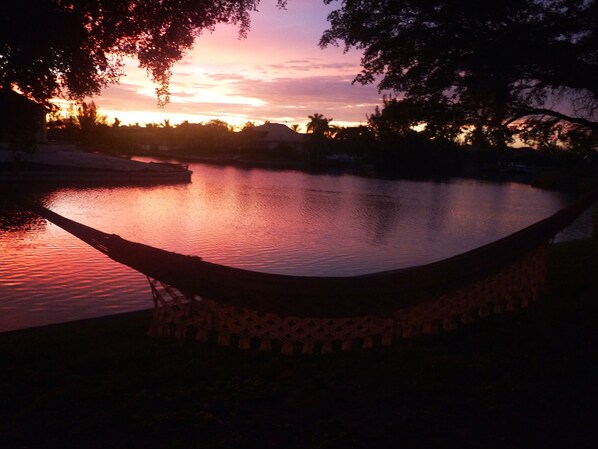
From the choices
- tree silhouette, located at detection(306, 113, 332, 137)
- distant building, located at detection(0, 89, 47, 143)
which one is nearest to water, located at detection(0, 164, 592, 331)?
distant building, located at detection(0, 89, 47, 143)

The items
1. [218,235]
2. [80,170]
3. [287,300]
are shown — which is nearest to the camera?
[287,300]

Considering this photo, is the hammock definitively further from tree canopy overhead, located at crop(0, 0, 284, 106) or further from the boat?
the boat

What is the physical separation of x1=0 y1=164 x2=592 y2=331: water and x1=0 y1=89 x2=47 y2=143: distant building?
2.02 m

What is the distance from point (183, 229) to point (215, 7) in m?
8.38

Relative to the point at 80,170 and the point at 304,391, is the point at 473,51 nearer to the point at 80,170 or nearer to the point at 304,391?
the point at 304,391

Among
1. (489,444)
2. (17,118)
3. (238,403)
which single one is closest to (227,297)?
(238,403)

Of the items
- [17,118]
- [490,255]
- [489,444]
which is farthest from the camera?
[17,118]

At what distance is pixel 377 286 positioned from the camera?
3.83 meters

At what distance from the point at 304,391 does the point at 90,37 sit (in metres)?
4.57

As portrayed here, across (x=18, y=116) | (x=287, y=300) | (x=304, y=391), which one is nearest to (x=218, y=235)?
(x=18, y=116)

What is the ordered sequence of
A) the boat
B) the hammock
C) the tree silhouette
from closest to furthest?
the hammock < the boat < the tree silhouette

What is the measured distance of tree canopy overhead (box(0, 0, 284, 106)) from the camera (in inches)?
202

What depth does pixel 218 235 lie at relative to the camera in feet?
43.6

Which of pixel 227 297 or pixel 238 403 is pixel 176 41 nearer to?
pixel 227 297
